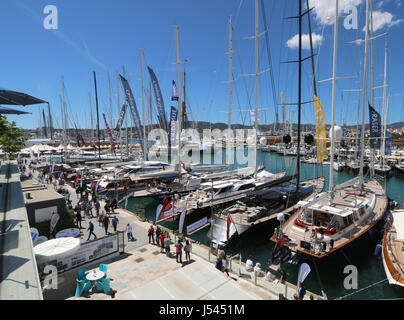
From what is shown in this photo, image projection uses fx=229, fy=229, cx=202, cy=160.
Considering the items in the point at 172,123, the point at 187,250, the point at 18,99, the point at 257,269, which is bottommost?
the point at 257,269

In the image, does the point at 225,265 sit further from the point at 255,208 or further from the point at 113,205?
the point at 113,205

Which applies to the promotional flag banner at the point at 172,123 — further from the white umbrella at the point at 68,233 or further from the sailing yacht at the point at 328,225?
the sailing yacht at the point at 328,225

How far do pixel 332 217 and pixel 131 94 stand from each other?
107 ft

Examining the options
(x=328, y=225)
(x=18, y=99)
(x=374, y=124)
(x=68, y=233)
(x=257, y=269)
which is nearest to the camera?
(x=257, y=269)

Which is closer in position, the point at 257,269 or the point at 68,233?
the point at 257,269

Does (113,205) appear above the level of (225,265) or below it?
above

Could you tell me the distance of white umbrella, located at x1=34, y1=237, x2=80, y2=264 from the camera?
33.8 feet

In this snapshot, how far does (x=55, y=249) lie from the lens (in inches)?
423

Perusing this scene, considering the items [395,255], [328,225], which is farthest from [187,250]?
[395,255]

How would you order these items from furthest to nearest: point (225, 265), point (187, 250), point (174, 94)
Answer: point (174, 94) → point (187, 250) → point (225, 265)

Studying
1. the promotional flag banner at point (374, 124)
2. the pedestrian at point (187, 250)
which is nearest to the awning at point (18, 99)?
the pedestrian at point (187, 250)

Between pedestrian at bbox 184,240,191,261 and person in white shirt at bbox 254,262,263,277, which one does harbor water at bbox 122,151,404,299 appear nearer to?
person in white shirt at bbox 254,262,263,277

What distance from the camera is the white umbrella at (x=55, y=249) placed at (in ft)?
33.8
